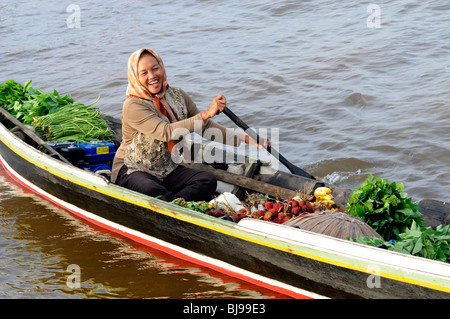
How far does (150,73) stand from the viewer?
4.35m

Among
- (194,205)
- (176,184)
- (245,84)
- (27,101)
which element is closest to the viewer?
(194,205)

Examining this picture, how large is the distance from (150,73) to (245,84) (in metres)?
5.37

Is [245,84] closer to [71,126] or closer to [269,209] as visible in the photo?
[71,126]

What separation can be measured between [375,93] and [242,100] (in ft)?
6.51

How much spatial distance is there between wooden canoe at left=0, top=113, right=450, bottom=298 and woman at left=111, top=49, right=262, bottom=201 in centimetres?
22

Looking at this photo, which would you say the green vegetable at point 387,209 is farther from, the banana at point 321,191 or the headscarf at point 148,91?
the headscarf at point 148,91

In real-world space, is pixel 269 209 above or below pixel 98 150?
below

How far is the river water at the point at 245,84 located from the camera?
4.64m

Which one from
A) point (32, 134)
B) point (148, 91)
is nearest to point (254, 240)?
point (148, 91)

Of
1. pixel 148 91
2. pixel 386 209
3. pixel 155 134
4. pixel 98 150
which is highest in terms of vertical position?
pixel 148 91

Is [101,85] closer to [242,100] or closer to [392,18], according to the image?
[242,100]
